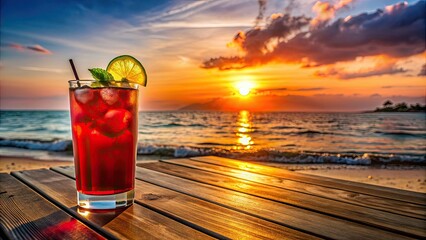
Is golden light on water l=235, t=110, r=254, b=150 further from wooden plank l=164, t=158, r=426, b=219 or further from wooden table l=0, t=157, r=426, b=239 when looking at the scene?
wooden table l=0, t=157, r=426, b=239

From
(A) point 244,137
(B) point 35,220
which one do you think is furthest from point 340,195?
(A) point 244,137

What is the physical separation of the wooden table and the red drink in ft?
0.25

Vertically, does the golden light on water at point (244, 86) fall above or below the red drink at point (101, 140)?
above

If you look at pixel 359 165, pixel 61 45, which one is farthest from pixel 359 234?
pixel 61 45

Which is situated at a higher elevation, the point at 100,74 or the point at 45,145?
the point at 100,74

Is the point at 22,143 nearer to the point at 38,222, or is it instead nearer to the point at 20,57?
the point at 20,57

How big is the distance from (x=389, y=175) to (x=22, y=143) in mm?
11629

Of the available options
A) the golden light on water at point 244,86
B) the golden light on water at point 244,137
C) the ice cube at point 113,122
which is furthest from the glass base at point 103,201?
the golden light on water at point 244,86

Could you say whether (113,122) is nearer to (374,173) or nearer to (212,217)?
(212,217)

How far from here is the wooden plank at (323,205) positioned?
848mm

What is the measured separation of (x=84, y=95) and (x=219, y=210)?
49 centimetres

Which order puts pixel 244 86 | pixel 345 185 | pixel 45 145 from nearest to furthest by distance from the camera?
pixel 345 185
pixel 45 145
pixel 244 86

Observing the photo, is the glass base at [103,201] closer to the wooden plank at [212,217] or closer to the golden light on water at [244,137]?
the wooden plank at [212,217]

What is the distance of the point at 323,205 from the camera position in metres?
1.01
